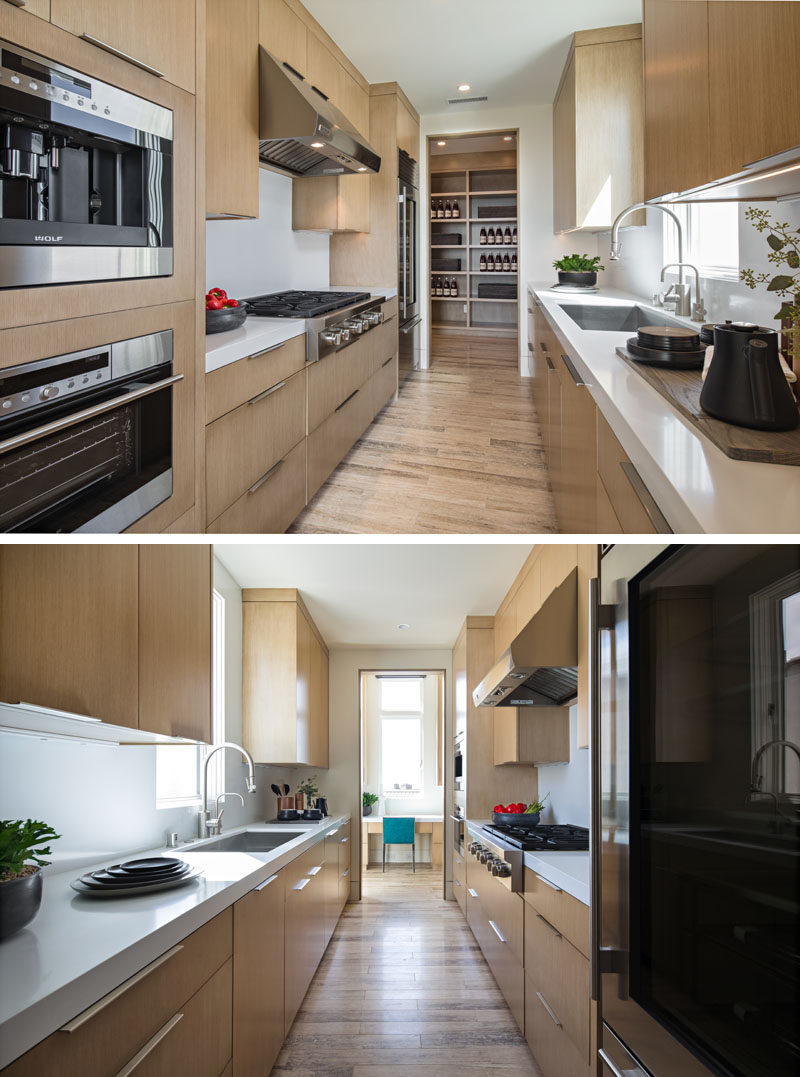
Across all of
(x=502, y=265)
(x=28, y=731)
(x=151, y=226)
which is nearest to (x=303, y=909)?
(x=28, y=731)

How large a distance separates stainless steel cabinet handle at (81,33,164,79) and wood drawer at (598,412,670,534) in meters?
1.31

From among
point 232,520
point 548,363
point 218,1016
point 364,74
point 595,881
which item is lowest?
point 218,1016

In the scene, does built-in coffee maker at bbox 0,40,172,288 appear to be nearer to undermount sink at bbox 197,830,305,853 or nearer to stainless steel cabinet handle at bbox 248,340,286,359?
stainless steel cabinet handle at bbox 248,340,286,359

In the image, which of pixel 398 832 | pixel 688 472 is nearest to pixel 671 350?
pixel 688 472

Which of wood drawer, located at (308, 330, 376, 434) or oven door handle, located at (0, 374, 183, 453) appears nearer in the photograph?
oven door handle, located at (0, 374, 183, 453)

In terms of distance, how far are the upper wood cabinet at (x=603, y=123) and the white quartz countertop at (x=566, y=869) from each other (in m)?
3.93

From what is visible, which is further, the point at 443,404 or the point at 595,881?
the point at 443,404

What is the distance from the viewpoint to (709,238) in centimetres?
393

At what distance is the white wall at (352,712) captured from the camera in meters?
7.48

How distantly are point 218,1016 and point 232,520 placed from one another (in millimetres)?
1377

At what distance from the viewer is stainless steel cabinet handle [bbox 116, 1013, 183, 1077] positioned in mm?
1401

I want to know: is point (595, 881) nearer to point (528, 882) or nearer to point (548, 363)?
point (528, 882)

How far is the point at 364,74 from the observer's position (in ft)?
17.1

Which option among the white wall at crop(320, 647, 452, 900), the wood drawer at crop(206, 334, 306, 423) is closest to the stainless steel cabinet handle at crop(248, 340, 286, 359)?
the wood drawer at crop(206, 334, 306, 423)
